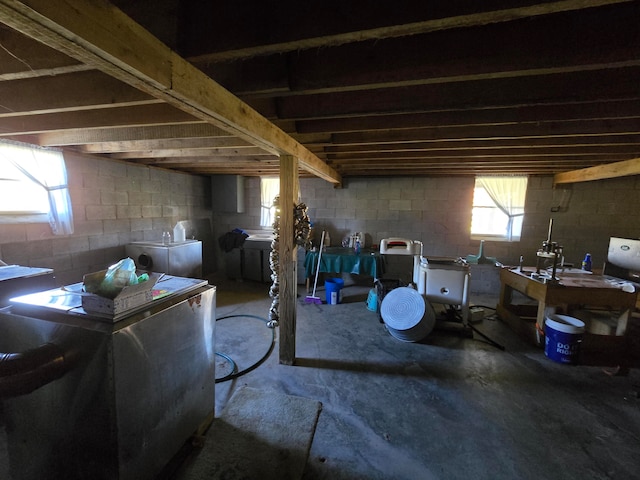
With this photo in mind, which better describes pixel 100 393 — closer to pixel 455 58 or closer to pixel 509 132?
pixel 455 58

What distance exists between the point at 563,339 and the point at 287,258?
2.68 meters

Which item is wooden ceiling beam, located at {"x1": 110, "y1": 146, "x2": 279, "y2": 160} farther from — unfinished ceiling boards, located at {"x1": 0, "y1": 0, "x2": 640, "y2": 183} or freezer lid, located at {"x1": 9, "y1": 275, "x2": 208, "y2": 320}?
freezer lid, located at {"x1": 9, "y1": 275, "x2": 208, "y2": 320}

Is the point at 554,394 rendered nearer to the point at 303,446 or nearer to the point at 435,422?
the point at 435,422

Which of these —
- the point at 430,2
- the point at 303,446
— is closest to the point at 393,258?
the point at 303,446

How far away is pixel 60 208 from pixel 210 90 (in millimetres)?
2942

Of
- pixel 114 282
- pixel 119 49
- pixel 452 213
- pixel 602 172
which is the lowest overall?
pixel 114 282

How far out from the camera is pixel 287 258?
2443 mm

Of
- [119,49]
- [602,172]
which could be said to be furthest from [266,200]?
[602,172]

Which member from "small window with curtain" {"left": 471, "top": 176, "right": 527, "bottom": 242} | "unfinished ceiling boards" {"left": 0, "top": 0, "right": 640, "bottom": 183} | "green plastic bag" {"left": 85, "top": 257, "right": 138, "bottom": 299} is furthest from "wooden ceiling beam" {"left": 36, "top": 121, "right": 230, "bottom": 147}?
"small window with curtain" {"left": 471, "top": 176, "right": 527, "bottom": 242}

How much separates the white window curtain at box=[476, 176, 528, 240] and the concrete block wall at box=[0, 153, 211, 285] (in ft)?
17.1

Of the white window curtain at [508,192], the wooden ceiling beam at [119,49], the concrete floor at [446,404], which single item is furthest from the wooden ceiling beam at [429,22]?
the white window curtain at [508,192]

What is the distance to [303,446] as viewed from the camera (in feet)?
5.46

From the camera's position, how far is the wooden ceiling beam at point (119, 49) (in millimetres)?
658

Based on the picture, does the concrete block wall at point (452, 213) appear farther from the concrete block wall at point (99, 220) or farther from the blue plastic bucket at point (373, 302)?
the concrete block wall at point (99, 220)
